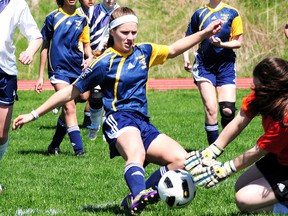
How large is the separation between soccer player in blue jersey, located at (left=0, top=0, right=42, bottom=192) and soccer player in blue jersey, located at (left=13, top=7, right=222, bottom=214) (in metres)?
0.75

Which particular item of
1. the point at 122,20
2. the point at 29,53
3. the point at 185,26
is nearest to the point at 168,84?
the point at 185,26

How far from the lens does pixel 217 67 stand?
9.66 meters

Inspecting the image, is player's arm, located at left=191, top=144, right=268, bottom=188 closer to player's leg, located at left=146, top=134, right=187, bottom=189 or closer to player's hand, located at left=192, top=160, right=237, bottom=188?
player's hand, located at left=192, top=160, right=237, bottom=188

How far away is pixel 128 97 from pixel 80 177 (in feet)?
6.15

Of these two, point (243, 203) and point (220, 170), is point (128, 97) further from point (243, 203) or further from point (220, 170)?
point (243, 203)

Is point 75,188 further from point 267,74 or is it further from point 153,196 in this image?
point 267,74

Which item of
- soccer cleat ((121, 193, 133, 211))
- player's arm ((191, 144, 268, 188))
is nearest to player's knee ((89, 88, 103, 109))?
soccer cleat ((121, 193, 133, 211))

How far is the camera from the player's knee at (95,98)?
35.9 ft

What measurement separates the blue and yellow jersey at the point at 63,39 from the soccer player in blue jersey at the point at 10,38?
2.70 m

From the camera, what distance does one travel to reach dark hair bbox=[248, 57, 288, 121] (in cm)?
557

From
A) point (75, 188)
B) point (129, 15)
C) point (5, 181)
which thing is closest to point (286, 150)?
point (129, 15)

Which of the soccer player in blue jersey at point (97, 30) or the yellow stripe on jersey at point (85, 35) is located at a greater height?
the yellow stripe on jersey at point (85, 35)

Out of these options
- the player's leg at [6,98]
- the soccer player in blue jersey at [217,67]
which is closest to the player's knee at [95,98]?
the soccer player in blue jersey at [217,67]

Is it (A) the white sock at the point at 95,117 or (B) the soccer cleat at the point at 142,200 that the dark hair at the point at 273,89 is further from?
(A) the white sock at the point at 95,117
